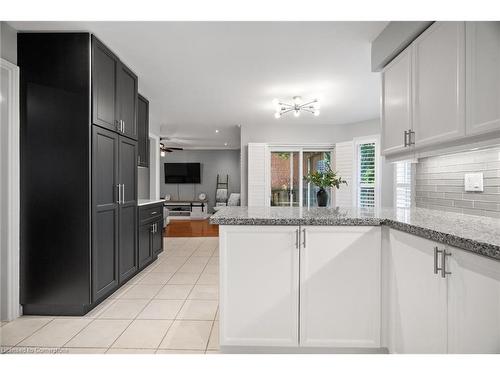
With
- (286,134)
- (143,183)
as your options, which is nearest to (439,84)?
(143,183)

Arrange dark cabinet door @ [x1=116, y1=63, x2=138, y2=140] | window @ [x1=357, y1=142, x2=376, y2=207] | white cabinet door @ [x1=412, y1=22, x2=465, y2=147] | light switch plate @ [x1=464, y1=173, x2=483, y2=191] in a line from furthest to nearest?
window @ [x1=357, y1=142, x2=376, y2=207]
dark cabinet door @ [x1=116, y1=63, x2=138, y2=140]
light switch plate @ [x1=464, y1=173, x2=483, y2=191]
white cabinet door @ [x1=412, y1=22, x2=465, y2=147]

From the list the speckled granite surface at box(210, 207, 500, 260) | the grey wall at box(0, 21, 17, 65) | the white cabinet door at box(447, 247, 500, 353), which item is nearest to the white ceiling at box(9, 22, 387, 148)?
the grey wall at box(0, 21, 17, 65)

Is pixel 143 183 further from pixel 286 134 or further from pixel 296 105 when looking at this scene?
pixel 286 134

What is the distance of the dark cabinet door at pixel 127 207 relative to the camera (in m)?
3.16

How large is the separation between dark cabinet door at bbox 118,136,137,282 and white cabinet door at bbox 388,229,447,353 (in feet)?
8.13

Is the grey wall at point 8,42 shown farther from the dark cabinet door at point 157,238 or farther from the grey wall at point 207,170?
the grey wall at point 207,170

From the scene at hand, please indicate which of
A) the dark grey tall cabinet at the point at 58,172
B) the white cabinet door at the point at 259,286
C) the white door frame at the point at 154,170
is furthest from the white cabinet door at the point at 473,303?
the white door frame at the point at 154,170

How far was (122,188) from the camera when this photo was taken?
314cm

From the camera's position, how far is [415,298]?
153 centimetres

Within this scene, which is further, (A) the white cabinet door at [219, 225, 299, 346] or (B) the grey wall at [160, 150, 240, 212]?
(B) the grey wall at [160, 150, 240, 212]

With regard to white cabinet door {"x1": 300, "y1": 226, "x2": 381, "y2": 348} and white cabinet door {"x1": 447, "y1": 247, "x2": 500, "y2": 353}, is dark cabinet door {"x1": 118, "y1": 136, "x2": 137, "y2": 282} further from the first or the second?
white cabinet door {"x1": 447, "y1": 247, "x2": 500, "y2": 353}

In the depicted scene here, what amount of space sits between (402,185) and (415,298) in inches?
178

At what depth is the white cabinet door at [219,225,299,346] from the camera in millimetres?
1866
